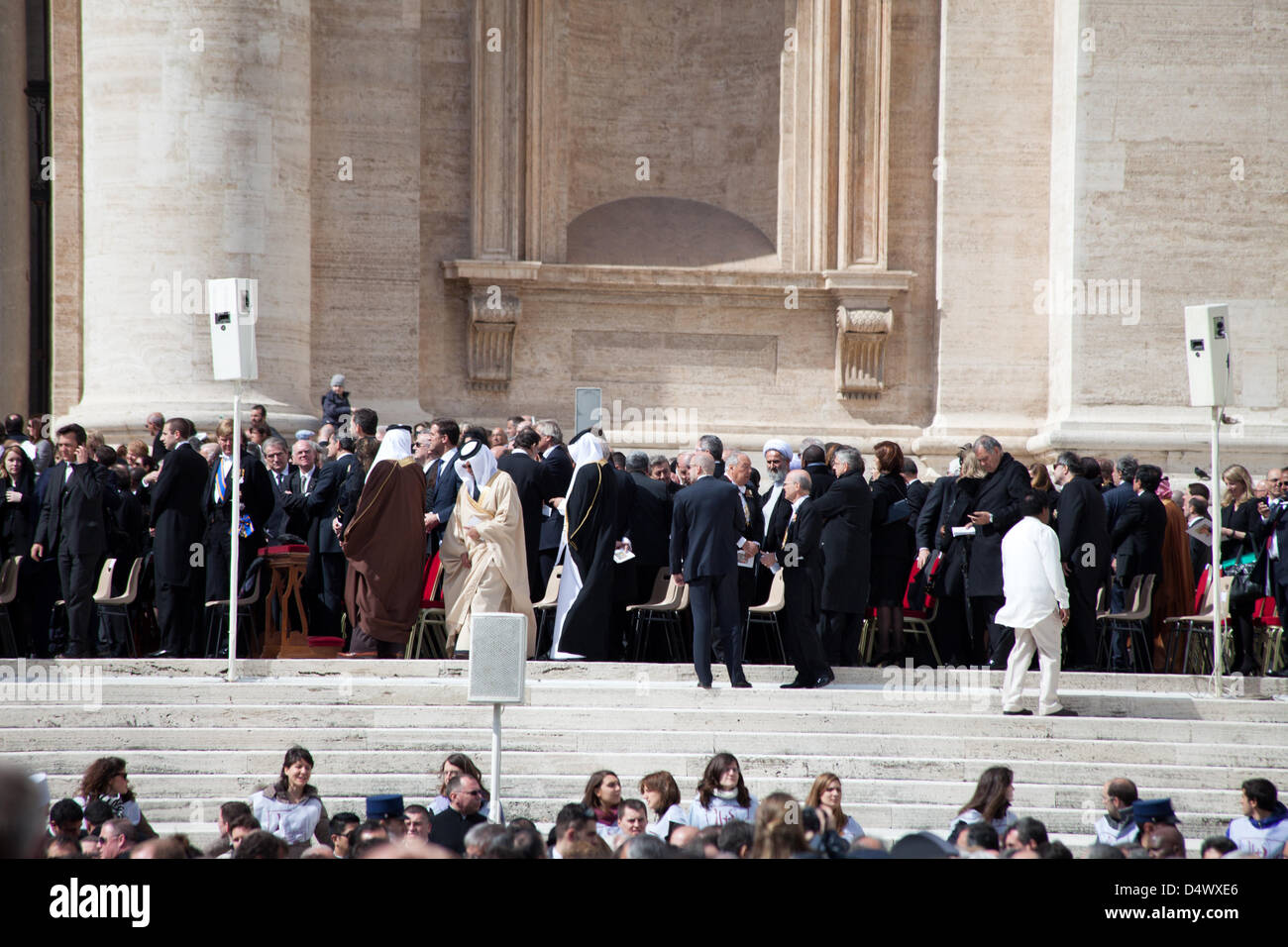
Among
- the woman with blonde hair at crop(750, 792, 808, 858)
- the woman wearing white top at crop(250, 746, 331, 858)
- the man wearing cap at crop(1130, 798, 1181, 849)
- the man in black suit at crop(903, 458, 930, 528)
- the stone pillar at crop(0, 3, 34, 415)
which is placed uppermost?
the stone pillar at crop(0, 3, 34, 415)

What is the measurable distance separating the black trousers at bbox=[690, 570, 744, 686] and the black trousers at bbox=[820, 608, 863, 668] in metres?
0.90

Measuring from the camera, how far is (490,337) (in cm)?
1834

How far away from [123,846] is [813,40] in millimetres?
13743

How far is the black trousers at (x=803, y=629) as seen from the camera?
11836mm

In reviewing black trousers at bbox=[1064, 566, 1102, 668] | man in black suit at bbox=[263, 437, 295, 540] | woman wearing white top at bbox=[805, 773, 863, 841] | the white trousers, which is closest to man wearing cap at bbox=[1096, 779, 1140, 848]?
woman wearing white top at bbox=[805, 773, 863, 841]

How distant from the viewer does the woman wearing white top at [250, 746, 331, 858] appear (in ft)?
29.6

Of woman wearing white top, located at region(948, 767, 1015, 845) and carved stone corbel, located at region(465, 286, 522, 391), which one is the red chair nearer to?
carved stone corbel, located at region(465, 286, 522, 391)

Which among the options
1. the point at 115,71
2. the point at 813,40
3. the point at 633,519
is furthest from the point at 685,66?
the point at 633,519

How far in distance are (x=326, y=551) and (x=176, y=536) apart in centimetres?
114

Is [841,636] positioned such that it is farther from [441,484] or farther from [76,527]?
[76,527]

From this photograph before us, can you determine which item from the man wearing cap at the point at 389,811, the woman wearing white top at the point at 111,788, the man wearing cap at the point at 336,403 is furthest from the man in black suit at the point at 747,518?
the woman wearing white top at the point at 111,788

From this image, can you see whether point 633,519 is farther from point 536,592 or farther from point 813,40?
point 813,40

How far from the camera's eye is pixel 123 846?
25.2 ft

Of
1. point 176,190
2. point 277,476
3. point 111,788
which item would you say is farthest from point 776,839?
point 176,190
